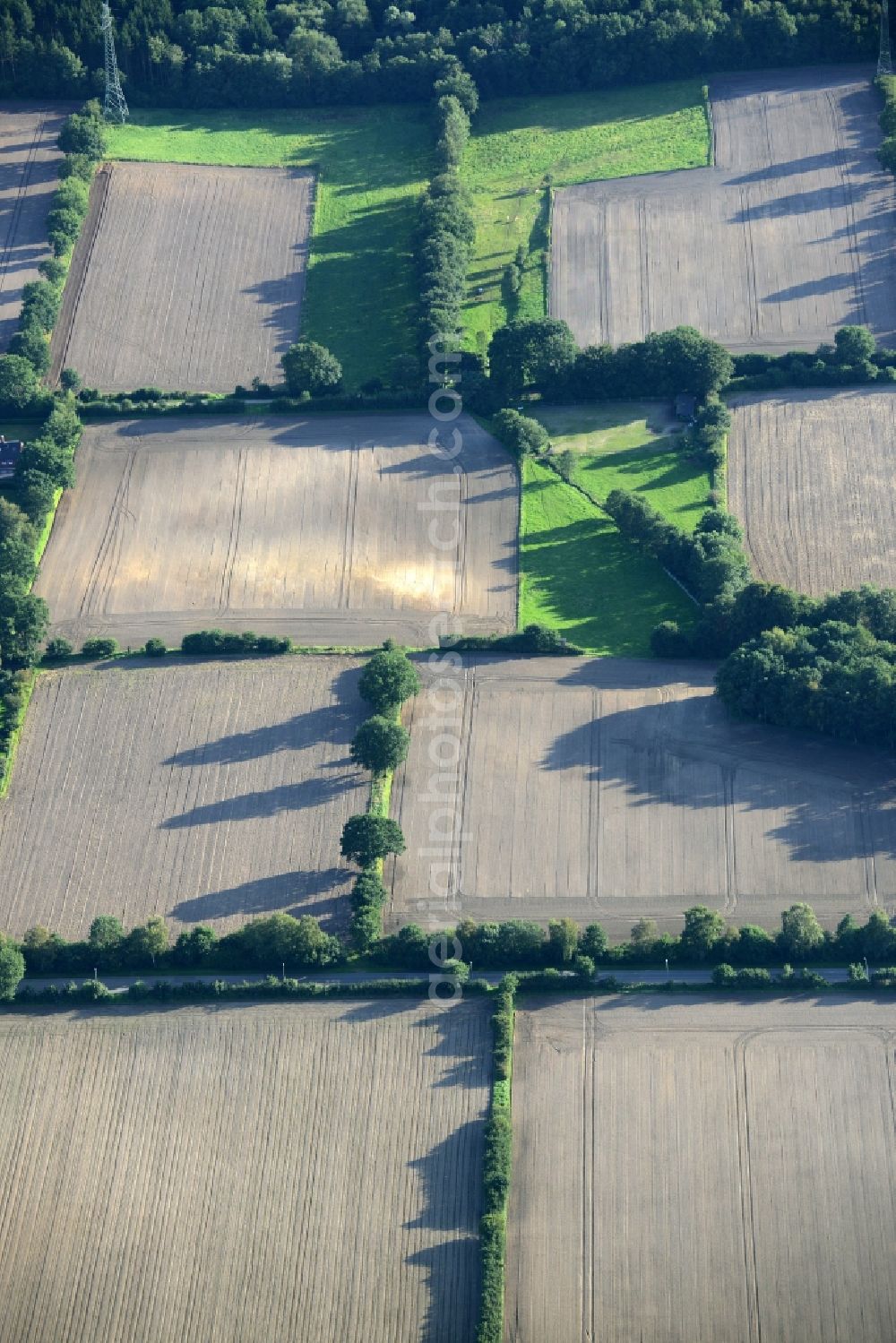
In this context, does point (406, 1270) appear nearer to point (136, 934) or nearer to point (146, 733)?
point (136, 934)

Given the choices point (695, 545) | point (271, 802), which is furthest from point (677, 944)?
point (695, 545)

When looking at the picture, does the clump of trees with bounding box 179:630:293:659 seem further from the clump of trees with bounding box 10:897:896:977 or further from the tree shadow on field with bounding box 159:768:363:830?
the clump of trees with bounding box 10:897:896:977

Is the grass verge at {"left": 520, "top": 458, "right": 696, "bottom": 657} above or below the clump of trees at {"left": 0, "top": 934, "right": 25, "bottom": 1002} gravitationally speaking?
above

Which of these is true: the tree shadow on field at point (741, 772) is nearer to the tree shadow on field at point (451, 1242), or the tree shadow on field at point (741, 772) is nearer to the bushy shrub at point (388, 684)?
the bushy shrub at point (388, 684)

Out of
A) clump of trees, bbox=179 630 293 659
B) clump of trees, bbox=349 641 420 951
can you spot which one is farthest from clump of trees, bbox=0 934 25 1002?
clump of trees, bbox=179 630 293 659

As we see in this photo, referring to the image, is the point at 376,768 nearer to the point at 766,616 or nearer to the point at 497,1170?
the point at 766,616

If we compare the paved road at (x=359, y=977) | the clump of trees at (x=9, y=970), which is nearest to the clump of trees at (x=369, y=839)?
the paved road at (x=359, y=977)

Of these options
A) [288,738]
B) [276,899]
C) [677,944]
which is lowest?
[677,944]
